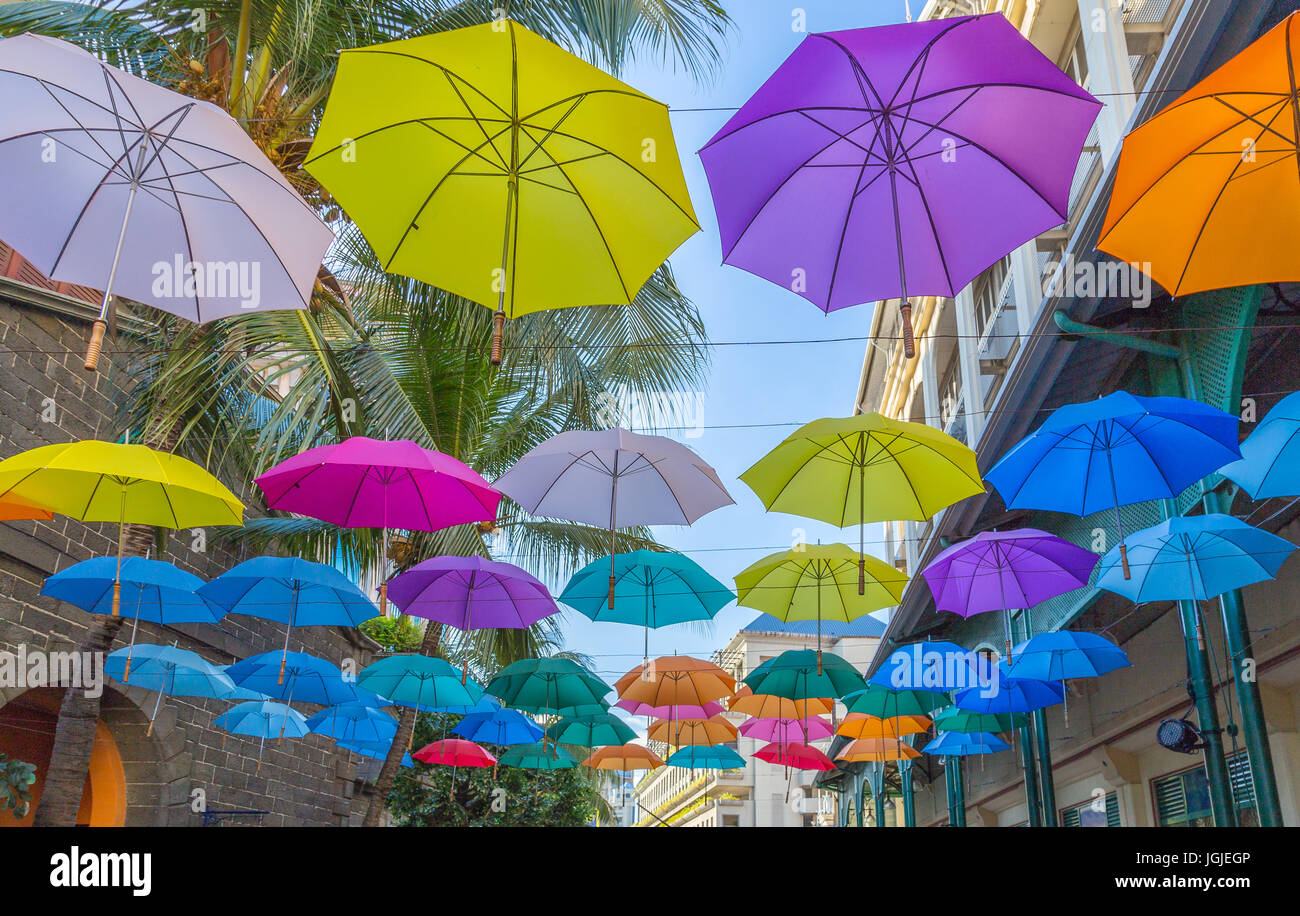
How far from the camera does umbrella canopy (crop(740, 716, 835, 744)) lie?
1634cm

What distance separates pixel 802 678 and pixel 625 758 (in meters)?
7.34

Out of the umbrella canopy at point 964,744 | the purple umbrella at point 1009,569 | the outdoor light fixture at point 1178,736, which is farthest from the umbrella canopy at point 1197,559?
the umbrella canopy at point 964,744

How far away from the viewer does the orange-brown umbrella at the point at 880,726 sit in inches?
587

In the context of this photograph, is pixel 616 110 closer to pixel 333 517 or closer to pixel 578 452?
pixel 578 452

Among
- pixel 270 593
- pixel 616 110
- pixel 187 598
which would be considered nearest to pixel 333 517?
pixel 270 593

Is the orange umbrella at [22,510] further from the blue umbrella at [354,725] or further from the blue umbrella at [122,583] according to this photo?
the blue umbrella at [354,725]

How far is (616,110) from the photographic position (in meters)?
5.12

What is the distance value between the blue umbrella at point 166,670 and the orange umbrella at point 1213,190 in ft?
32.1

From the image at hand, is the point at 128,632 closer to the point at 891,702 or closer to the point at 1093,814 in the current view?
the point at 891,702

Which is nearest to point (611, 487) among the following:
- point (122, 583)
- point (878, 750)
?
point (122, 583)

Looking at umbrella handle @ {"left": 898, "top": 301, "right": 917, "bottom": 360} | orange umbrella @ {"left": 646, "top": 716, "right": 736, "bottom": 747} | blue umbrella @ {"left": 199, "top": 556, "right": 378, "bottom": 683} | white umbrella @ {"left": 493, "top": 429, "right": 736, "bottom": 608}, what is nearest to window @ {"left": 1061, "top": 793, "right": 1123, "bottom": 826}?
orange umbrella @ {"left": 646, "top": 716, "right": 736, "bottom": 747}

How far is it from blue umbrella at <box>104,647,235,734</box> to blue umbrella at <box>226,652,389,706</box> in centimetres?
95
